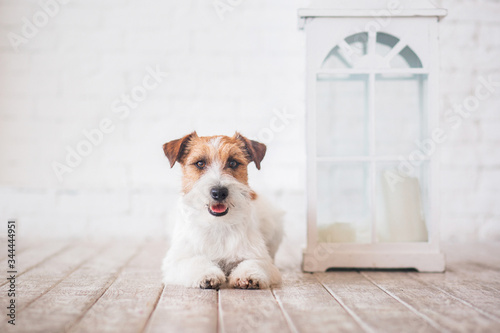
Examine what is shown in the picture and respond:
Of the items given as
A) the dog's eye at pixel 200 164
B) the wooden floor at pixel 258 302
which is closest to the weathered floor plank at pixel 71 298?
the wooden floor at pixel 258 302

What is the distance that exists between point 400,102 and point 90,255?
1.95 metres

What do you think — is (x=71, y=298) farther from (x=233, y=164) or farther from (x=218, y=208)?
(x=233, y=164)

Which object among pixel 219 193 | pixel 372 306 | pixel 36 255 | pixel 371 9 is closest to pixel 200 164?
pixel 219 193

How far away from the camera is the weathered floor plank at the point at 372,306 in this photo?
1.30 metres

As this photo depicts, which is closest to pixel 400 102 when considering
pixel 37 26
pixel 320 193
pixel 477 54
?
pixel 320 193

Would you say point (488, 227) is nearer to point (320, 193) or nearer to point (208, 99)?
point (320, 193)

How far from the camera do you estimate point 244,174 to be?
78.2 inches

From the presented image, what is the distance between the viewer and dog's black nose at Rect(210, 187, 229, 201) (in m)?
1.79

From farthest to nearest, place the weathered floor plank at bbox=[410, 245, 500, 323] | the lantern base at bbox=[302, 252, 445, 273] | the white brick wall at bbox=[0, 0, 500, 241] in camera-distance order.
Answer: the white brick wall at bbox=[0, 0, 500, 241], the lantern base at bbox=[302, 252, 445, 273], the weathered floor plank at bbox=[410, 245, 500, 323]

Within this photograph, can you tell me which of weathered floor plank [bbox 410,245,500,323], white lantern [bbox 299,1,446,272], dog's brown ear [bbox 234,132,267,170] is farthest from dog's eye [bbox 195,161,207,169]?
weathered floor plank [bbox 410,245,500,323]

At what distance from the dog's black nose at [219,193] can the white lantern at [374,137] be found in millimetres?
571

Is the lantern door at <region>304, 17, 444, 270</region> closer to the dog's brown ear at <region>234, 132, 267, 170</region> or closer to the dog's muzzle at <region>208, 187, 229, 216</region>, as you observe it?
the dog's brown ear at <region>234, 132, 267, 170</region>

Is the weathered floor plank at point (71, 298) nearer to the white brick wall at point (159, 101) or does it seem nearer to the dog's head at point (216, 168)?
the dog's head at point (216, 168)

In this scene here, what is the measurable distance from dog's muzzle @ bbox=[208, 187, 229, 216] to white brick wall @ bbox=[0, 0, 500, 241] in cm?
153
